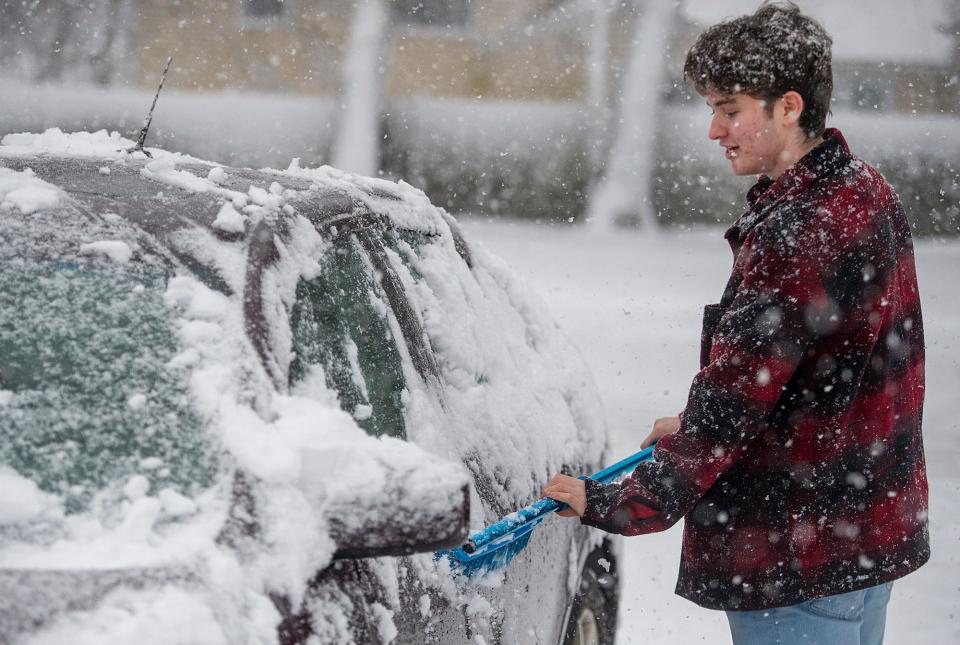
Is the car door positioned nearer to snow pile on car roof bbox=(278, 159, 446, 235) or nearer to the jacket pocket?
snow pile on car roof bbox=(278, 159, 446, 235)

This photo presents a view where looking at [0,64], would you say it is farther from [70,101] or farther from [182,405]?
[182,405]

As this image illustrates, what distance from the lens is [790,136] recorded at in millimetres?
1919

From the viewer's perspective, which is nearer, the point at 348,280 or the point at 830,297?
the point at 830,297

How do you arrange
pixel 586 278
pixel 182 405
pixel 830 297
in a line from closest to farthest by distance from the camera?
pixel 182 405
pixel 830 297
pixel 586 278

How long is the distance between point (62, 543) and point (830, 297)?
52.1 inches

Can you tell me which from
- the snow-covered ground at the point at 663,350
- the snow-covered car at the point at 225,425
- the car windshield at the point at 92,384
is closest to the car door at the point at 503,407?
the snow-covered car at the point at 225,425

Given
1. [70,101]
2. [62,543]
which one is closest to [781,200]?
[62,543]

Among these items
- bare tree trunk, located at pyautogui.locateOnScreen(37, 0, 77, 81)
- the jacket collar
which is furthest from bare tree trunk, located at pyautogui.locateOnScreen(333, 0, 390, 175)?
the jacket collar

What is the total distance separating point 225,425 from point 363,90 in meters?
14.5

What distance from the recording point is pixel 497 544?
181 cm

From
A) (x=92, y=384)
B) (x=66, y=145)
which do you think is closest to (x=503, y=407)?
(x=92, y=384)

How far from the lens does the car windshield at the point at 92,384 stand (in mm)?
1375

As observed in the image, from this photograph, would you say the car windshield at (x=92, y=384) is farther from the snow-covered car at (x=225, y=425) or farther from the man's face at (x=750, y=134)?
the man's face at (x=750, y=134)

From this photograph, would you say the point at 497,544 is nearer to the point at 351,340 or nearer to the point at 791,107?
the point at 351,340
